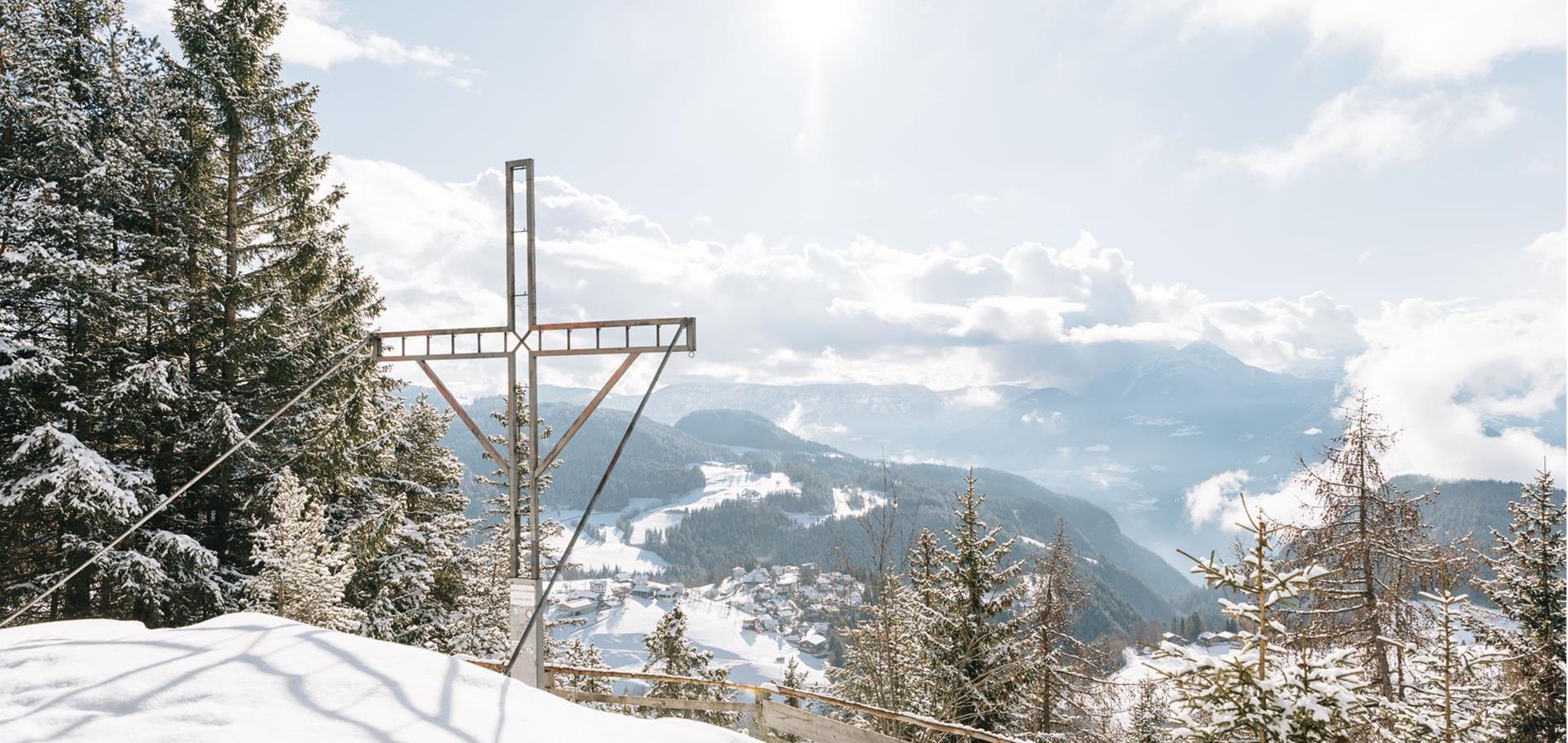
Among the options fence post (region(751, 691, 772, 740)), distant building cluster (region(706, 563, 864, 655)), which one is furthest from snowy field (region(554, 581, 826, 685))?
fence post (region(751, 691, 772, 740))

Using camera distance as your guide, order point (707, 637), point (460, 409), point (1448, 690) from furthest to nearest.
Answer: point (707, 637), point (460, 409), point (1448, 690)

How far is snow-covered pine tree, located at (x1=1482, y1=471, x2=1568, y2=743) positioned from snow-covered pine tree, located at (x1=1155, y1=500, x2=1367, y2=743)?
1020 centimetres

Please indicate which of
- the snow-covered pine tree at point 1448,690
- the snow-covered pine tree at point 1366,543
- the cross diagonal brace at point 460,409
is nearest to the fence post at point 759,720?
the cross diagonal brace at point 460,409

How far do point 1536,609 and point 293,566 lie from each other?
22926mm

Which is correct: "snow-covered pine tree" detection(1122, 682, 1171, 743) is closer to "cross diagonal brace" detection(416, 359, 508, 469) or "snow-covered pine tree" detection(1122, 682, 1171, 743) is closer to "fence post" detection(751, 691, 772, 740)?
"fence post" detection(751, 691, 772, 740)

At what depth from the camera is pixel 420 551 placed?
60.9 ft

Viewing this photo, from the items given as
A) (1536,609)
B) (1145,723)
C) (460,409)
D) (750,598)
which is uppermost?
(460,409)

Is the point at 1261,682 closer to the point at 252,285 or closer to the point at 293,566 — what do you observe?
the point at 293,566

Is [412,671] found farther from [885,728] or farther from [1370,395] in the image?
[1370,395]

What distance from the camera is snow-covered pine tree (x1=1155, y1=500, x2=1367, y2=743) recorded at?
16.5 ft

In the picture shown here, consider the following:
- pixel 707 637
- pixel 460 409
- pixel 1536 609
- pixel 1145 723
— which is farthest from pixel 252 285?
pixel 707 637

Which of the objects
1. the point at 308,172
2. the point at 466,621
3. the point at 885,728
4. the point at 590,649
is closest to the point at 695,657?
the point at 590,649

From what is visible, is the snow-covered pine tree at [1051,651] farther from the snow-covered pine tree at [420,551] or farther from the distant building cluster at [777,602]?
the distant building cluster at [777,602]

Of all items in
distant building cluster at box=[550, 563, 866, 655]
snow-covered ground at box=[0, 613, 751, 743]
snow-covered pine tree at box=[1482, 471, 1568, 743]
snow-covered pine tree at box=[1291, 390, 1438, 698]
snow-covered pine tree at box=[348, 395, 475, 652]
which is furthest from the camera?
distant building cluster at box=[550, 563, 866, 655]
